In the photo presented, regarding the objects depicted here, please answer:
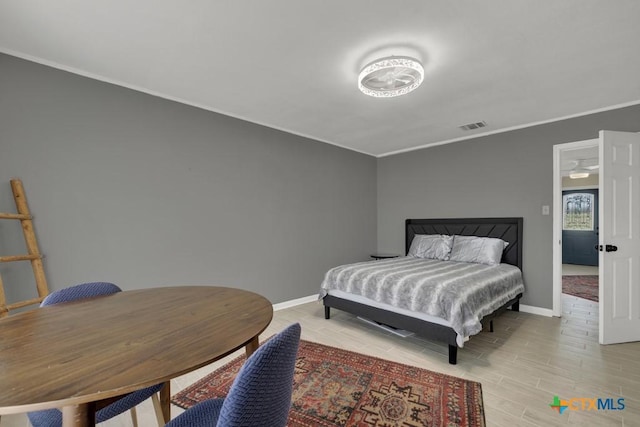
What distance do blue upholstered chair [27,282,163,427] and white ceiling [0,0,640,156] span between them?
1.67m

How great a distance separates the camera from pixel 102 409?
1.16 metres

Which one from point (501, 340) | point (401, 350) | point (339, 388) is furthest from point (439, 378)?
point (501, 340)

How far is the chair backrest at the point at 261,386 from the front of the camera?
27.4 inches

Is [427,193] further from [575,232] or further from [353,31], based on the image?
[575,232]

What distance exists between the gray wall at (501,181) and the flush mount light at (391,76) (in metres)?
2.47

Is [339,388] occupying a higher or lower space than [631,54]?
lower

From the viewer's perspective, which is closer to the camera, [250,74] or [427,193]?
[250,74]

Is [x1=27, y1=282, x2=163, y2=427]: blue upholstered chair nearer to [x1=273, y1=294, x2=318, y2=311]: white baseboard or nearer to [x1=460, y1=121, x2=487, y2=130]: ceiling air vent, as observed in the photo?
[x1=273, y1=294, x2=318, y2=311]: white baseboard

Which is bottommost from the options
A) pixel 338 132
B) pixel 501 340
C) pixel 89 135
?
pixel 501 340

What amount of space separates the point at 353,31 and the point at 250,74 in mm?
1015

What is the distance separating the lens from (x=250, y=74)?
2492mm

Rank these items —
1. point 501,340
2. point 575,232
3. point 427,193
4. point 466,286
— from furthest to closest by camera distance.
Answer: point 575,232, point 427,193, point 501,340, point 466,286

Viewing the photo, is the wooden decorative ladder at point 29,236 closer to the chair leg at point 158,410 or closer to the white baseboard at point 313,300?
the chair leg at point 158,410

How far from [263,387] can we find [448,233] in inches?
173
